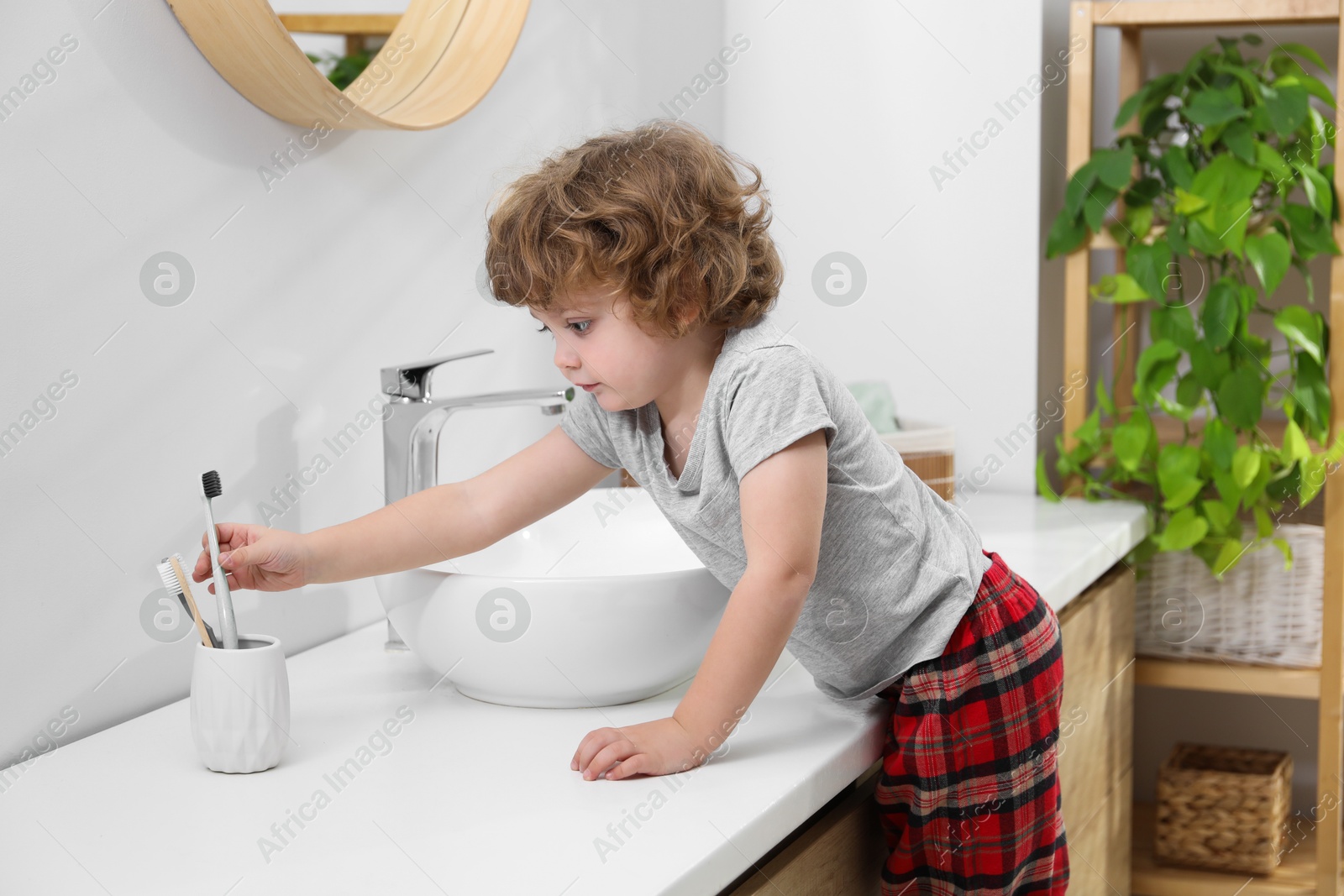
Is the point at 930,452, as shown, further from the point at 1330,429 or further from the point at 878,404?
the point at 1330,429

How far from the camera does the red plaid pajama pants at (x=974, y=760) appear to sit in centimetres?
93

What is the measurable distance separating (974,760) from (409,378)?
57cm

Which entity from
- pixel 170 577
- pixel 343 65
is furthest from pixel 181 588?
pixel 343 65

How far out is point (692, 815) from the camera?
0.74 meters

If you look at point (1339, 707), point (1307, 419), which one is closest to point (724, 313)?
point (1307, 419)

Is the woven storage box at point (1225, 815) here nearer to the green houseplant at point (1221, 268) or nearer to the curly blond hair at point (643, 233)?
the green houseplant at point (1221, 268)

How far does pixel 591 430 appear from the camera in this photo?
3.26 ft

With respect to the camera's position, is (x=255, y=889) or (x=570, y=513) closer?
(x=255, y=889)

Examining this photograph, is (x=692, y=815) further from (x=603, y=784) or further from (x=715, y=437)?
(x=715, y=437)

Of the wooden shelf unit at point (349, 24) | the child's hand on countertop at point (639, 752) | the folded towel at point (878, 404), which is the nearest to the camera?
the child's hand on countertop at point (639, 752)

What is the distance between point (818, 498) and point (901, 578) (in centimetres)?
14

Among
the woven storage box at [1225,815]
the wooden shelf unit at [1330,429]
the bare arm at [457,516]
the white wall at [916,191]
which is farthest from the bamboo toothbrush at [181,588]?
the woven storage box at [1225,815]

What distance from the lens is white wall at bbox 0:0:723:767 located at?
2.82 ft

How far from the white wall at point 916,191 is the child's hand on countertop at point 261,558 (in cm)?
110
